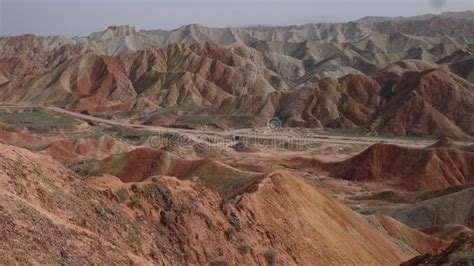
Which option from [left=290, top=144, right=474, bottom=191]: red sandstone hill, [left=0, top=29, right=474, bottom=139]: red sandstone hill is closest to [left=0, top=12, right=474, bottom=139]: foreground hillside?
[left=0, top=29, right=474, bottom=139]: red sandstone hill

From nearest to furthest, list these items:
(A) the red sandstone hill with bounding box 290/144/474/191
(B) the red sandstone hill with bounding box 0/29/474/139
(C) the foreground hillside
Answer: (A) the red sandstone hill with bounding box 290/144/474/191, (B) the red sandstone hill with bounding box 0/29/474/139, (C) the foreground hillside

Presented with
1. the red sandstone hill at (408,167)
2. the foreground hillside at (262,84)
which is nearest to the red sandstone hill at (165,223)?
the red sandstone hill at (408,167)

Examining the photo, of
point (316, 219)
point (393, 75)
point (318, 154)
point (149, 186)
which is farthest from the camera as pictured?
point (393, 75)

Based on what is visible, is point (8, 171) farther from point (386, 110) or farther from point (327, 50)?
point (327, 50)

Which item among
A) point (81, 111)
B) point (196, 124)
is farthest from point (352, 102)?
point (81, 111)

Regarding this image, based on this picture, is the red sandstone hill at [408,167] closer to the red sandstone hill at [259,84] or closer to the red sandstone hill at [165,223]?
the red sandstone hill at [259,84]

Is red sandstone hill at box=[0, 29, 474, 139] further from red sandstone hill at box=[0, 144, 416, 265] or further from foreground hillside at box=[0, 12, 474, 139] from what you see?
red sandstone hill at box=[0, 144, 416, 265]
